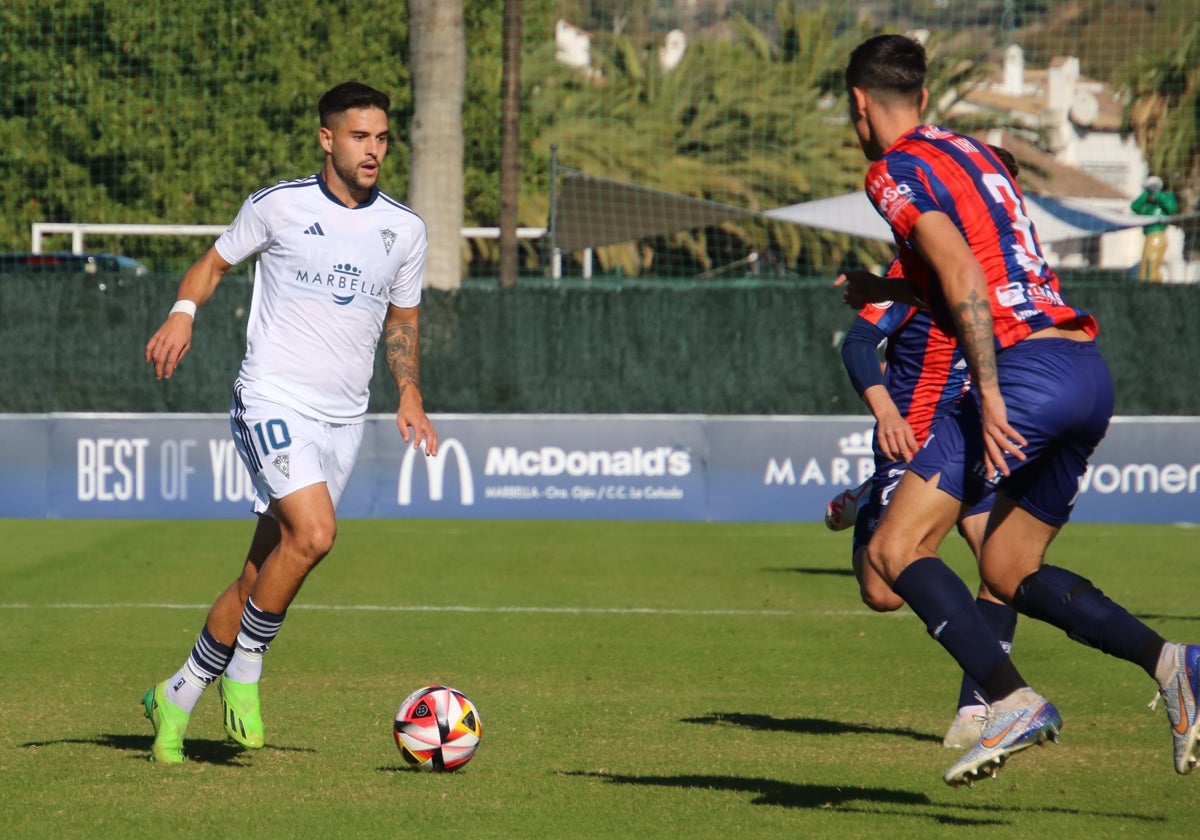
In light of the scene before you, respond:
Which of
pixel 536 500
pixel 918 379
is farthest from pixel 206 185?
pixel 918 379

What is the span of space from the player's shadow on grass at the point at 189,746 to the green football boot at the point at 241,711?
94mm

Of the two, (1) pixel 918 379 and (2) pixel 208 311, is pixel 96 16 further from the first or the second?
(1) pixel 918 379

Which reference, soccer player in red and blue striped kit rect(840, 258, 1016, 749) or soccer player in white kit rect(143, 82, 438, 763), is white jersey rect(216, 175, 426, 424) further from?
soccer player in red and blue striped kit rect(840, 258, 1016, 749)

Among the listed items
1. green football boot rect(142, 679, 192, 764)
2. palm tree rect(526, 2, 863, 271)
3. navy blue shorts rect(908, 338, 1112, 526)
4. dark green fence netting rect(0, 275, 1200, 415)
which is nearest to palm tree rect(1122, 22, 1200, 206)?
palm tree rect(526, 2, 863, 271)

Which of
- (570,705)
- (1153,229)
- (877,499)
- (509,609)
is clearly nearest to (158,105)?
(1153,229)

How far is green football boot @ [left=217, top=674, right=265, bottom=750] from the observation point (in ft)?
19.9

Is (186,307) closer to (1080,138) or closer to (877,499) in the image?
(877,499)

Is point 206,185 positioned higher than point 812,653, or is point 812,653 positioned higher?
point 206,185

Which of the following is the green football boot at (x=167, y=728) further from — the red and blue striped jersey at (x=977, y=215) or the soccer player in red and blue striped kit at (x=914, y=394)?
the red and blue striped jersey at (x=977, y=215)

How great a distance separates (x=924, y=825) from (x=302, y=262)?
2859 mm

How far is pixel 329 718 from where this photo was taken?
6996 mm

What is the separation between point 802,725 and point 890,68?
9.63 feet

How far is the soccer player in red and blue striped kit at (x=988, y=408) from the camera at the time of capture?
4918 mm

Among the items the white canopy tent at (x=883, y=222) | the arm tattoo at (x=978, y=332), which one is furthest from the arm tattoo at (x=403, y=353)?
the white canopy tent at (x=883, y=222)
